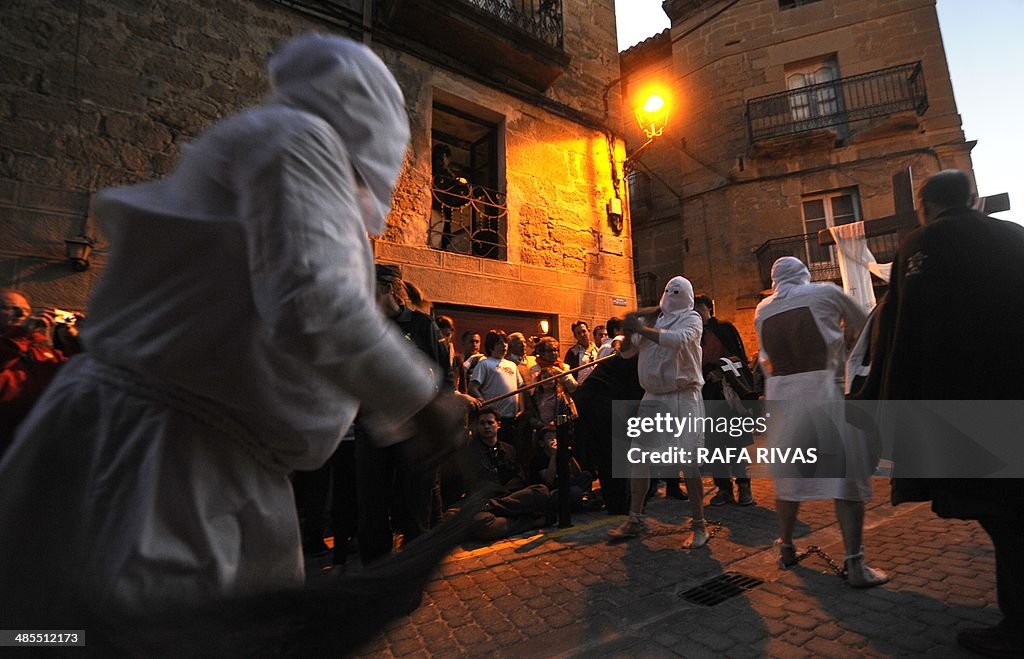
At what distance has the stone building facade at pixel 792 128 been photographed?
12.3m

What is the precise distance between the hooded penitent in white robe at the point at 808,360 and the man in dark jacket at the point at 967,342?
0.66m

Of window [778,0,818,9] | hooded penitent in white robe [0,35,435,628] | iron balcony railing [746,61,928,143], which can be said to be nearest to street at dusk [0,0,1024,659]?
hooded penitent in white robe [0,35,435,628]

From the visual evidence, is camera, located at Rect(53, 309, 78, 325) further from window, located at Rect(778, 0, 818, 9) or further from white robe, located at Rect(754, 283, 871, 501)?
window, located at Rect(778, 0, 818, 9)

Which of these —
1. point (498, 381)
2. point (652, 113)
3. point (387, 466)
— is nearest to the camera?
point (387, 466)

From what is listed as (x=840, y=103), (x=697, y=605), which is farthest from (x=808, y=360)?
(x=840, y=103)

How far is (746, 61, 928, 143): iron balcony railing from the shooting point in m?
12.3

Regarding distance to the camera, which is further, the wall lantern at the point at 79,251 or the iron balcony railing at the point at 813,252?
the iron balcony railing at the point at 813,252

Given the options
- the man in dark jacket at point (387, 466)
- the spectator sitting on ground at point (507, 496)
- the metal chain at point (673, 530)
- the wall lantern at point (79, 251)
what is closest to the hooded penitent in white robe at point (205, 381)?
the man in dark jacket at point (387, 466)

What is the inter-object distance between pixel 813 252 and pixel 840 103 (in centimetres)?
451

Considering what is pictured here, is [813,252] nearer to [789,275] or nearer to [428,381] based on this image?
[789,275]

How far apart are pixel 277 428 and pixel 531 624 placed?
7.19ft

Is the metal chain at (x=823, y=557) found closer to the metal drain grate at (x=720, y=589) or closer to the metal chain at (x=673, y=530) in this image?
the metal drain grate at (x=720, y=589)

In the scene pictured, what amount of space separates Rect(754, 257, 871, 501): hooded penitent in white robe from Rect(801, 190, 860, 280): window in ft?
35.5

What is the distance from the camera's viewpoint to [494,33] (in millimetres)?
7910
